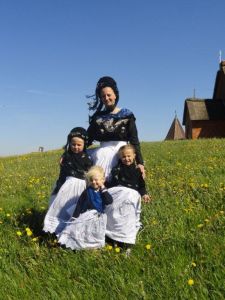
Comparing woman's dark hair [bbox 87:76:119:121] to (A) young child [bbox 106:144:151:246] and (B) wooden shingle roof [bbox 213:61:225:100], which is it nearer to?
(A) young child [bbox 106:144:151:246]

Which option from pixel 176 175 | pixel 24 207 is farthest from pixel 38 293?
pixel 176 175

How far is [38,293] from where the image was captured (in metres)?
4.66

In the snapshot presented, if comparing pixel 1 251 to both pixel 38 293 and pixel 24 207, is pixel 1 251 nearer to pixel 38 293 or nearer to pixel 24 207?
pixel 38 293

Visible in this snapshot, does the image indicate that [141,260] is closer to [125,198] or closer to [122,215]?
[122,215]

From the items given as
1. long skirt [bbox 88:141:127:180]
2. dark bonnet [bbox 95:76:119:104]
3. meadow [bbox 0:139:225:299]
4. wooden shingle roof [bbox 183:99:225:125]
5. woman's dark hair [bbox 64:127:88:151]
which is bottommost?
meadow [bbox 0:139:225:299]

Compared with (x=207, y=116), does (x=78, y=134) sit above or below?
below

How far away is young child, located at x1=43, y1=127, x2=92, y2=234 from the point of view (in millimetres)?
6797

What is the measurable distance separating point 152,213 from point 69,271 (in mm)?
2471

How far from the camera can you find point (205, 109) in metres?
47.8

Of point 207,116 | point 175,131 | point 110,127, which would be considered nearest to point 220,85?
point 207,116

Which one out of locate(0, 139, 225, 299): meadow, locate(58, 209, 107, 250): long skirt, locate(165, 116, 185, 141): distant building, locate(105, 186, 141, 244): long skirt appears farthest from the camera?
locate(165, 116, 185, 141): distant building

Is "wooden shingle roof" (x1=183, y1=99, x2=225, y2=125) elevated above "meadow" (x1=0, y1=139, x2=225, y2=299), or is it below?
above

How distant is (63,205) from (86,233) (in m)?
1.09

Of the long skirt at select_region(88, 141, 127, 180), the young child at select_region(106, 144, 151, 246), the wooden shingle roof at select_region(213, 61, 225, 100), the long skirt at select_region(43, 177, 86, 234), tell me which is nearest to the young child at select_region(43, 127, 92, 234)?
the long skirt at select_region(43, 177, 86, 234)
